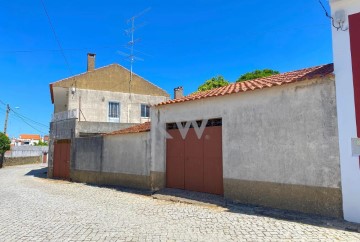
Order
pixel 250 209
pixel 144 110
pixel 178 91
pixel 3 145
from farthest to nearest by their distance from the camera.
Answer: pixel 3 145 < pixel 144 110 < pixel 178 91 < pixel 250 209

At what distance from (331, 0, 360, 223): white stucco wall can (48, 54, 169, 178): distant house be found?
642 inches

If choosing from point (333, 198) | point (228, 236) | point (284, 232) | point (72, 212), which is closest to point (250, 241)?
point (228, 236)

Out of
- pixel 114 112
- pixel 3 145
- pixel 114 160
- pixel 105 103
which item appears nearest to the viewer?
pixel 114 160

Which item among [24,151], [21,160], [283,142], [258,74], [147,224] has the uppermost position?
[258,74]

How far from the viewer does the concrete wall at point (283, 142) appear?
748 cm

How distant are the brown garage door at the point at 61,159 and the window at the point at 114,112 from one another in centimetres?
515

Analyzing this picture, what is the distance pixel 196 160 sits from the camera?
11016mm

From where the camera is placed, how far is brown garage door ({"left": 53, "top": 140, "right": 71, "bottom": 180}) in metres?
19.6

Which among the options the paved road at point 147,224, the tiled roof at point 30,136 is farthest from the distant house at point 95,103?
the tiled roof at point 30,136

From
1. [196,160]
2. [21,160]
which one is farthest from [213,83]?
[21,160]

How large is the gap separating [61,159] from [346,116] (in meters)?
18.4

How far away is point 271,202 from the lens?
848 cm

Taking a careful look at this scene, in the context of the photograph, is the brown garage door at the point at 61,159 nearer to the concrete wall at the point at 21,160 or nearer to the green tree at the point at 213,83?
the green tree at the point at 213,83

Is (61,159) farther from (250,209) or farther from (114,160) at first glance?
(250,209)
